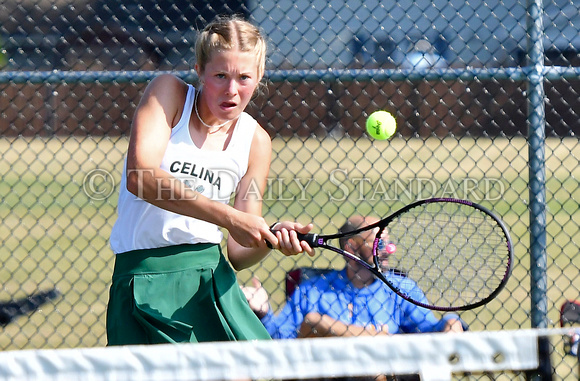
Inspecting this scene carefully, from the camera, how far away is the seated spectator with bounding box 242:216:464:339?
322 centimetres

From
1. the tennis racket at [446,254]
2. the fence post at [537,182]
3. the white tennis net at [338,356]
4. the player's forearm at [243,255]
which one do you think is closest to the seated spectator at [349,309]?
the tennis racket at [446,254]

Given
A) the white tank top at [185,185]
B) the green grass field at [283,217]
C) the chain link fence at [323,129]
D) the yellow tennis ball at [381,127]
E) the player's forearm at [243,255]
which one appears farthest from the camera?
the green grass field at [283,217]

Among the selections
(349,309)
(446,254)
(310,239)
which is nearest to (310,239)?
(310,239)

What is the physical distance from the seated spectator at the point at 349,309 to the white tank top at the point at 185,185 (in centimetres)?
93

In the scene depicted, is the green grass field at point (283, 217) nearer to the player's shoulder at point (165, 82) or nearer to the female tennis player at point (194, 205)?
the female tennis player at point (194, 205)

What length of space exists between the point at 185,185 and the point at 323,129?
7.90m

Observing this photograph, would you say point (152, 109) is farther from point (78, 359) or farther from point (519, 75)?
point (519, 75)

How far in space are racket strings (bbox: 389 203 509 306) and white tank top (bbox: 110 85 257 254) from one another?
924 mm

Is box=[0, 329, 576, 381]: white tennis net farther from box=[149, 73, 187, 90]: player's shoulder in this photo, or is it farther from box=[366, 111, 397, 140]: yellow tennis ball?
box=[366, 111, 397, 140]: yellow tennis ball

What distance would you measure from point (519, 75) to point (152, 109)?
173 cm

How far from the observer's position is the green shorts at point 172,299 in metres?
2.21

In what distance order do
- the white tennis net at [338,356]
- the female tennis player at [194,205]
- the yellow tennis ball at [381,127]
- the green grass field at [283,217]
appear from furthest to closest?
the green grass field at [283,217] < the yellow tennis ball at [381,127] < the female tennis player at [194,205] < the white tennis net at [338,356]

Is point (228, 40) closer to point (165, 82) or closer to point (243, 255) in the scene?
point (165, 82)

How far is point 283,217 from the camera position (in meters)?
7.41
